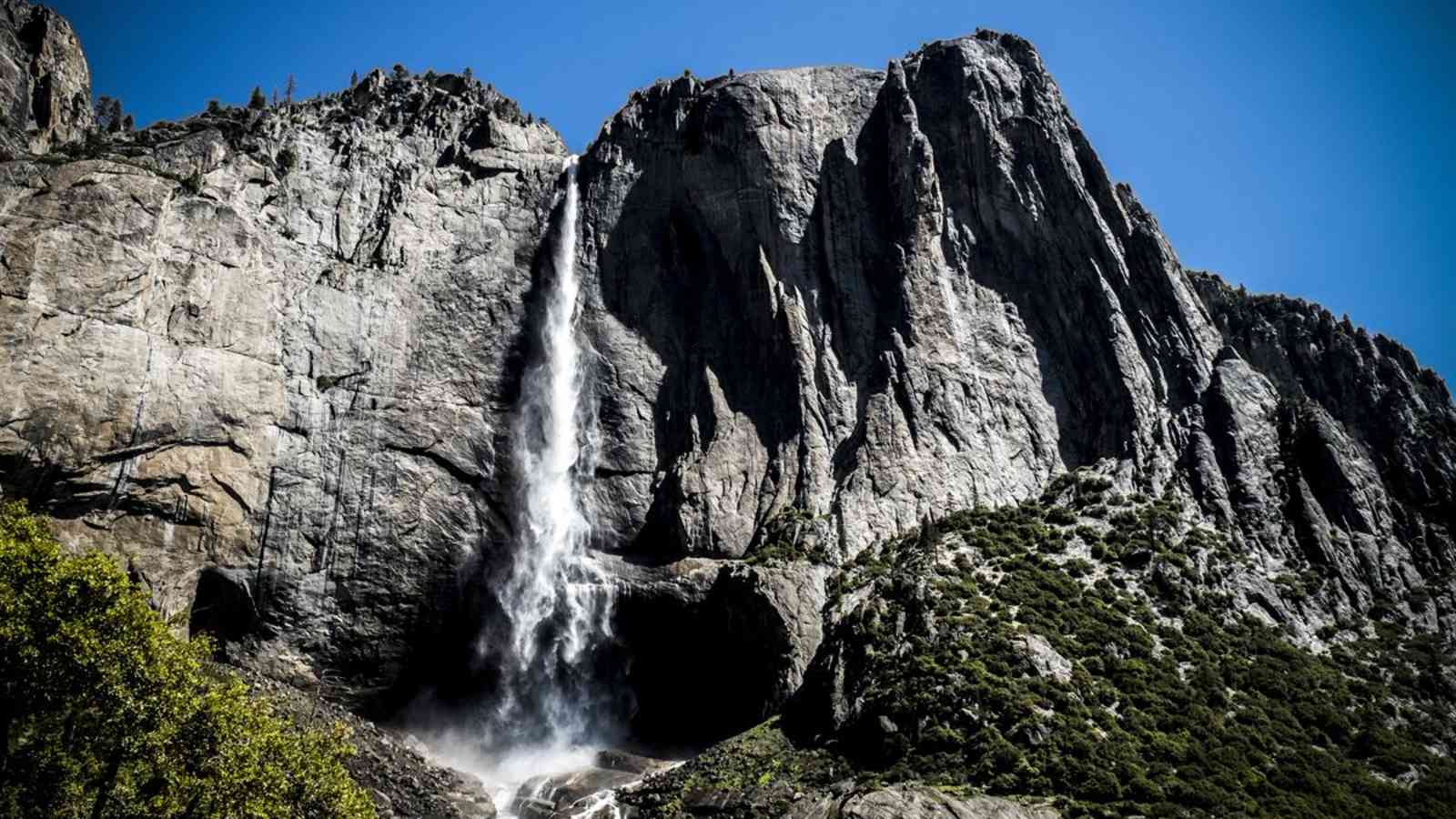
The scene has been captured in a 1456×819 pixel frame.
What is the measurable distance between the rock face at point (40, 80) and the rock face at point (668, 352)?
0.28 meters

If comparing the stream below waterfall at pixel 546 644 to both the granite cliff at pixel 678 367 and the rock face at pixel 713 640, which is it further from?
the rock face at pixel 713 640

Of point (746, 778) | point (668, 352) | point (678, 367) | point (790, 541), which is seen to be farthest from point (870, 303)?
point (746, 778)

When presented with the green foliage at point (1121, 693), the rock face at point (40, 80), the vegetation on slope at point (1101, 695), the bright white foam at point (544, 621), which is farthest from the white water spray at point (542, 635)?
the rock face at point (40, 80)

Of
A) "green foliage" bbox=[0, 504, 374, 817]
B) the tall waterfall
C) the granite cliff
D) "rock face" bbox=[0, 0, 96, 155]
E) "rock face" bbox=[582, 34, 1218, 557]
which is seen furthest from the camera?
"rock face" bbox=[582, 34, 1218, 557]

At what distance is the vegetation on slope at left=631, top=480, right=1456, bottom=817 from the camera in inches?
1565

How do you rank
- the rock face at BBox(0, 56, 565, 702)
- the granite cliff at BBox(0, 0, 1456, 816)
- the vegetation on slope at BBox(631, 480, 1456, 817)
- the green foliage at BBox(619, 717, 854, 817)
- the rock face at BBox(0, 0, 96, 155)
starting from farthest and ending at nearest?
the rock face at BBox(0, 0, 96, 155) < the granite cliff at BBox(0, 0, 1456, 816) < the rock face at BBox(0, 56, 565, 702) < the green foliage at BBox(619, 717, 854, 817) < the vegetation on slope at BBox(631, 480, 1456, 817)

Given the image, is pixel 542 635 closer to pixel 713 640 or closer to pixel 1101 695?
pixel 713 640

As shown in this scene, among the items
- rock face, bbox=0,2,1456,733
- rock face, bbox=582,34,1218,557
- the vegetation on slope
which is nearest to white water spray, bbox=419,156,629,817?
rock face, bbox=0,2,1456,733

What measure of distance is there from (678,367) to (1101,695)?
1410 inches

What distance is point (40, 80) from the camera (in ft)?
214

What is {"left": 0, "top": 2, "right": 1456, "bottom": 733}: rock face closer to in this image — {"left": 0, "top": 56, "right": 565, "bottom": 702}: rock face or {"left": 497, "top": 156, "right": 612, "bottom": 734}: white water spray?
{"left": 0, "top": 56, "right": 565, "bottom": 702}: rock face

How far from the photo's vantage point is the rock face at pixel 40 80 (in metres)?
61.9

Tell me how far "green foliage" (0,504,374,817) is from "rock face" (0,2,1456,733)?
19.2 metres

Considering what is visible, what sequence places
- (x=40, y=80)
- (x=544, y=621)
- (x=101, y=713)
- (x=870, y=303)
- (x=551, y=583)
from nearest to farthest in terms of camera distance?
1. (x=101, y=713)
2. (x=544, y=621)
3. (x=551, y=583)
4. (x=40, y=80)
5. (x=870, y=303)
